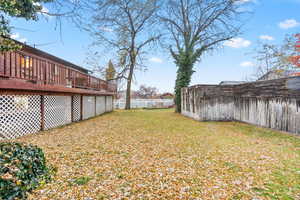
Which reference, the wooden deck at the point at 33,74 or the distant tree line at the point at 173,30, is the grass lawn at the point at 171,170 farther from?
the distant tree line at the point at 173,30

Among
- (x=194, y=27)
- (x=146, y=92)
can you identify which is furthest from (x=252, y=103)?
(x=146, y=92)

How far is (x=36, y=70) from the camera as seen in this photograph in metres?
5.43

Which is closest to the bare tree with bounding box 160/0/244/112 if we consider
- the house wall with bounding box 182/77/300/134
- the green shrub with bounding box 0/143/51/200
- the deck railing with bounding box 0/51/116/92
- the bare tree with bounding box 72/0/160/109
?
the bare tree with bounding box 72/0/160/109

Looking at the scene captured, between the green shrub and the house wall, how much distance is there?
801cm

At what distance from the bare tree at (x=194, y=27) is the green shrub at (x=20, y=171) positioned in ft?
42.3

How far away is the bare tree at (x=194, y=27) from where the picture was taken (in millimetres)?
13391

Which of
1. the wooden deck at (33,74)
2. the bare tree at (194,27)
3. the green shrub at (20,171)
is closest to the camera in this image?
the green shrub at (20,171)

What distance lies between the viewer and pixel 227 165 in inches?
126

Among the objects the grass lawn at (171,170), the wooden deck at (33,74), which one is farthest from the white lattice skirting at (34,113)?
the grass lawn at (171,170)

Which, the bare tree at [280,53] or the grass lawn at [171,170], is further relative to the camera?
the bare tree at [280,53]

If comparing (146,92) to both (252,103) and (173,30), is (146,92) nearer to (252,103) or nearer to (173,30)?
(173,30)

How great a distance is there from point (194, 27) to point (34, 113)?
1441 cm

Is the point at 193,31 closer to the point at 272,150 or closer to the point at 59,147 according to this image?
the point at 272,150

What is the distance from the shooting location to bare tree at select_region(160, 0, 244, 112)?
A: 43.9 ft
